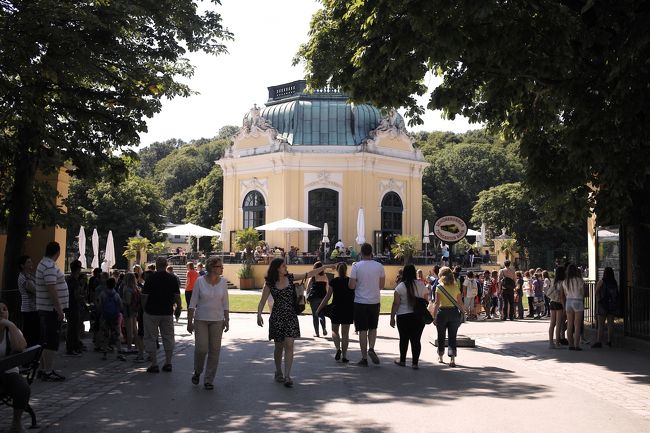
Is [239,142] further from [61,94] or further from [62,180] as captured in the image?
[61,94]

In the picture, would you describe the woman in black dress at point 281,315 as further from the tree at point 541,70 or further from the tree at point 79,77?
the tree at point 79,77

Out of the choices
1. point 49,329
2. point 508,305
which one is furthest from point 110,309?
point 508,305

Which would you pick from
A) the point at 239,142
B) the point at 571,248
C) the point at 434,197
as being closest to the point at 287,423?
the point at 239,142

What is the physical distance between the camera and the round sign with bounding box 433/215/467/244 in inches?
701

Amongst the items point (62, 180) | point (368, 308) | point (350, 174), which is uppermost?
point (350, 174)

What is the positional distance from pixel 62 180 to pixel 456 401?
601 inches

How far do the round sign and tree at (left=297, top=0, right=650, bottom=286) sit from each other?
319 cm

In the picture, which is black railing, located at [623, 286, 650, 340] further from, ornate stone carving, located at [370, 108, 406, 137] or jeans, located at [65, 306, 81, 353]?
ornate stone carving, located at [370, 108, 406, 137]

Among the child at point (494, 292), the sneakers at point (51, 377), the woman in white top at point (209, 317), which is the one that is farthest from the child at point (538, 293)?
the sneakers at point (51, 377)

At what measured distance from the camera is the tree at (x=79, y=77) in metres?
11.4

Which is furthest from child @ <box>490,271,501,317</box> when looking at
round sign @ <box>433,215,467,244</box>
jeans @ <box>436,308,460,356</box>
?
jeans @ <box>436,308,460,356</box>

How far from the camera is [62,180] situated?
66.4 feet

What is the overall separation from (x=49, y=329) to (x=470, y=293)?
1501 cm

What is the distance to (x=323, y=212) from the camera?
137 feet
